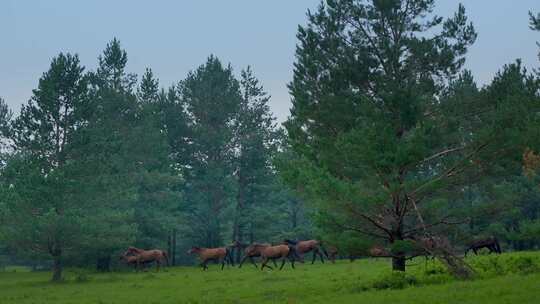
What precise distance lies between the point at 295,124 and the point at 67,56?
15.3 metres

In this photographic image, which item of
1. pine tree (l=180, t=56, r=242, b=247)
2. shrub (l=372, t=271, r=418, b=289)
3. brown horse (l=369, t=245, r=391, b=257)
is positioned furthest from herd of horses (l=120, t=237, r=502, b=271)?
shrub (l=372, t=271, r=418, b=289)

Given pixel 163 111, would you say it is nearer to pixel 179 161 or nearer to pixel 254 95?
pixel 179 161

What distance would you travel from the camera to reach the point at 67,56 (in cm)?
3494

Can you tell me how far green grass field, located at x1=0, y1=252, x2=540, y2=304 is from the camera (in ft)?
52.7

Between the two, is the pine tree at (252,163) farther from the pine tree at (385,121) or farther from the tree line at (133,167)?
the pine tree at (385,121)

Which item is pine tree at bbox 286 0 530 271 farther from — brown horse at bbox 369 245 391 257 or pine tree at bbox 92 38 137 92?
pine tree at bbox 92 38 137 92

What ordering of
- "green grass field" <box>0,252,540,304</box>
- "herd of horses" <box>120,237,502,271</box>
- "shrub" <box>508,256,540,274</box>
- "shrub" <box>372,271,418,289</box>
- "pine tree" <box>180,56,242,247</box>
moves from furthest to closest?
"pine tree" <box>180,56,242,247</box>
"herd of horses" <box>120,237,502,271</box>
"shrub" <box>508,256,540,274</box>
"shrub" <box>372,271,418,289</box>
"green grass field" <box>0,252,540,304</box>

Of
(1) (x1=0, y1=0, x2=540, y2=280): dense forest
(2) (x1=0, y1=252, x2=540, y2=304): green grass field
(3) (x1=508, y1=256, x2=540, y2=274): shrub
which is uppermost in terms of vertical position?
(1) (x1=0, y1=0, x2=540, y2=280): dense forest

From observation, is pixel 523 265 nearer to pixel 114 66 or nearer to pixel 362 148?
pixel 362 148

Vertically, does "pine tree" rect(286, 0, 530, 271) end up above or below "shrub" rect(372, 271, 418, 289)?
above

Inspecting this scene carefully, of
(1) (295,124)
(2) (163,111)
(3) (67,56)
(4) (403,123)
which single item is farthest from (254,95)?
(4) (403,123)

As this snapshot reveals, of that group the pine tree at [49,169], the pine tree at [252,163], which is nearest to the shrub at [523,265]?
the pine tree at [49,169]

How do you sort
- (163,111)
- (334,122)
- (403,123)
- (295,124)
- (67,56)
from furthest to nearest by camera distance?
1. (163,111)
2. (67,56)
3. (295,124)
4. (334,122)
5. (403,123)

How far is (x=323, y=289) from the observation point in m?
21.0
